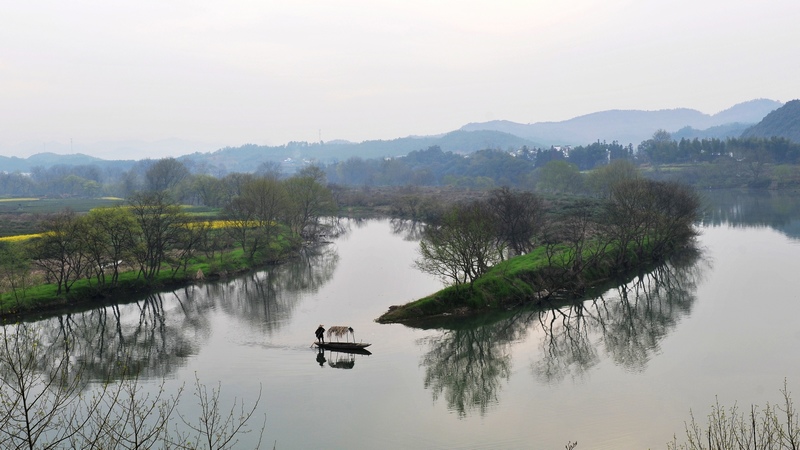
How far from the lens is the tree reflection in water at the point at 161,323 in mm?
35812

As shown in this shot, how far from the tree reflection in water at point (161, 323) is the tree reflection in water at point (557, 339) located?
13.1 meters

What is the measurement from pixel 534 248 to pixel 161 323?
34487mm

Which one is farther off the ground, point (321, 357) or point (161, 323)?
point (161, 323)

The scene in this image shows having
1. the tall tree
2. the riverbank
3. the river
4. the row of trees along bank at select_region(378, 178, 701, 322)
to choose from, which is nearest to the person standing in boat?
the river

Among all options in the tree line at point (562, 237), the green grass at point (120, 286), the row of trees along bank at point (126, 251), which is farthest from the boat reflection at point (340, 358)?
the row of trees along bank at point (126, 251)

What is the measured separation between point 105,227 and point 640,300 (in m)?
42.9

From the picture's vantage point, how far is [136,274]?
2242 inches

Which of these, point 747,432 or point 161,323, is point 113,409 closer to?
point 161,323

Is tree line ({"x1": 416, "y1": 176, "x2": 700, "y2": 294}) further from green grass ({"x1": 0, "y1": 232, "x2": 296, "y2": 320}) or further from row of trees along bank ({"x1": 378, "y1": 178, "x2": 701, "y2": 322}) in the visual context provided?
green grass ({"x1": 0, "y1": 232, "x2": 296, "y2": 320})

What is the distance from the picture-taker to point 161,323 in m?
45.2

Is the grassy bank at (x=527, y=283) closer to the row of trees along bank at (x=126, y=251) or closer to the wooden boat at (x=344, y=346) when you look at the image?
the wooden boat at (x=344, y=346)

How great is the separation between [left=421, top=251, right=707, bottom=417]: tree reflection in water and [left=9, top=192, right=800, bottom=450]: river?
0.45ft

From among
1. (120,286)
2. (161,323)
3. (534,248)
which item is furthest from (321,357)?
(534,248)

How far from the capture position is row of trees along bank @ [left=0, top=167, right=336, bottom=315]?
49.9m
